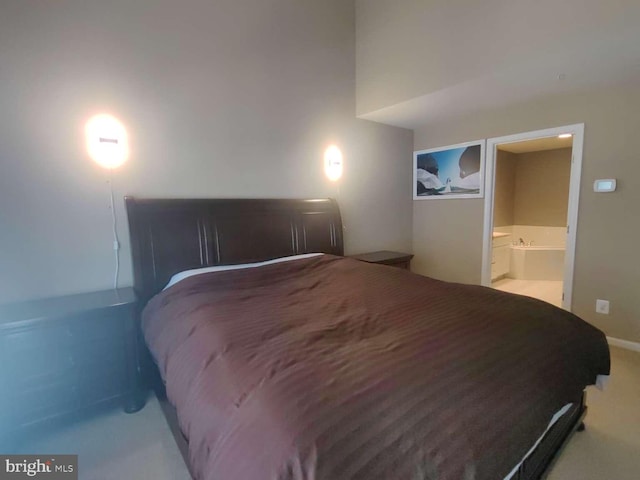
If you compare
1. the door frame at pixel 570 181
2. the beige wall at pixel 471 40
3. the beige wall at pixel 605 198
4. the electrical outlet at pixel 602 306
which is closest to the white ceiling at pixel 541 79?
the beige wall at pixel 471 40

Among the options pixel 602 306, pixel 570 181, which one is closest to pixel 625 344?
pixel 602 306

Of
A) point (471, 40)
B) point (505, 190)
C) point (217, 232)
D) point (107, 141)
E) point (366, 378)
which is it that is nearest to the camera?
point (366, 378)

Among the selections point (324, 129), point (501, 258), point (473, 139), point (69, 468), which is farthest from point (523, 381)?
point (501, 258)

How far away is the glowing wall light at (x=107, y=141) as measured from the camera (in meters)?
2.17

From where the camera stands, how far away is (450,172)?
12.9ft

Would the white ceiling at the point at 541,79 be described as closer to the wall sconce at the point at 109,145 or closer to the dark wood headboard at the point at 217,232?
the dark wood headboard at the point at 217,232

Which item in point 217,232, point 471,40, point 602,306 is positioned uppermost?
point 471,40

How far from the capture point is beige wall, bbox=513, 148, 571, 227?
541cm

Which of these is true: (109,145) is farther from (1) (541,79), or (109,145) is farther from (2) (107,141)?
(1) (541,79)

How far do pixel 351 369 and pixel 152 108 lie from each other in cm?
237

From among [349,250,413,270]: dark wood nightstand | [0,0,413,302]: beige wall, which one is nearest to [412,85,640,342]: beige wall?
[349,250,413,270]: dark wood nightstand

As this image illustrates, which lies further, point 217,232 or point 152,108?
point 217,232

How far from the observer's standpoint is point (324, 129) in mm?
3369

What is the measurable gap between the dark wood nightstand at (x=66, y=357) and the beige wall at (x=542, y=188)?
6415 mm
